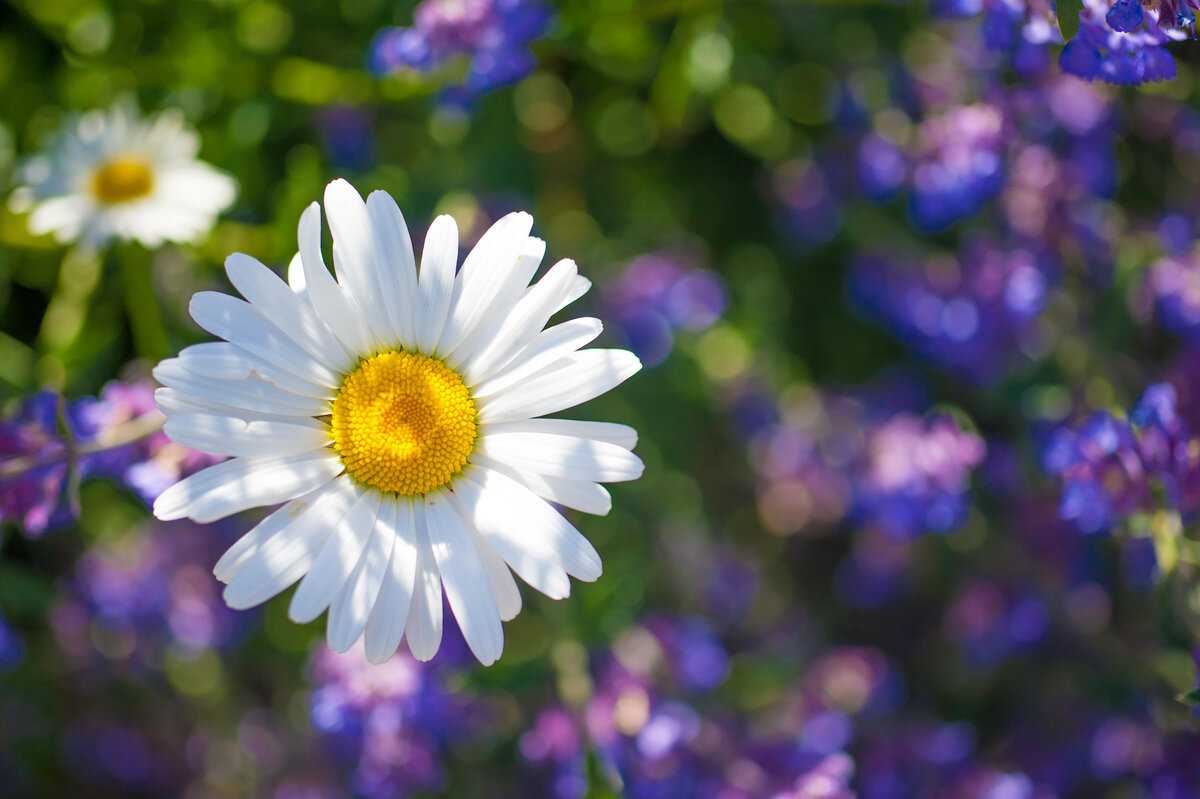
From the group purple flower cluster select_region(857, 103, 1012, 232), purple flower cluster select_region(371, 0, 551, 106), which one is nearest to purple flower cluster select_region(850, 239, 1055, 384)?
purple flower cluster select_region(857, 103, 1012, 232)

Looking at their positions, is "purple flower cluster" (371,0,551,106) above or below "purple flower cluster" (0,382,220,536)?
above

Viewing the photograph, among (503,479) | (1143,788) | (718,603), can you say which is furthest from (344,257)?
(1143,788)

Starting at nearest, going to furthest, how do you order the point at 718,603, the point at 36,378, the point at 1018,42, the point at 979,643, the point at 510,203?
1. the point at 1018,42
2. the point at 36,378
3. the point at 510,203
4. the point at 979,643
5. the point at 718,603

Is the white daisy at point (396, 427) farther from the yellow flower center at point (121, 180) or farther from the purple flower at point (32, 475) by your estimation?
the yellow flower center at point (121, 180)

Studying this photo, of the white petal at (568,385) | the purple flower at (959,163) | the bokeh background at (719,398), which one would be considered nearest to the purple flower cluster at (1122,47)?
the bokeh background at (719,398)

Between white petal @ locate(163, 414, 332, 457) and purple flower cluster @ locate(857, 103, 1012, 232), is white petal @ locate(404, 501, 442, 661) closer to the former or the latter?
white petal @ locate(163, 414, 332, 457)

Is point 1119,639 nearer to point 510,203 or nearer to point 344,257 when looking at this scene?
point 510,203
